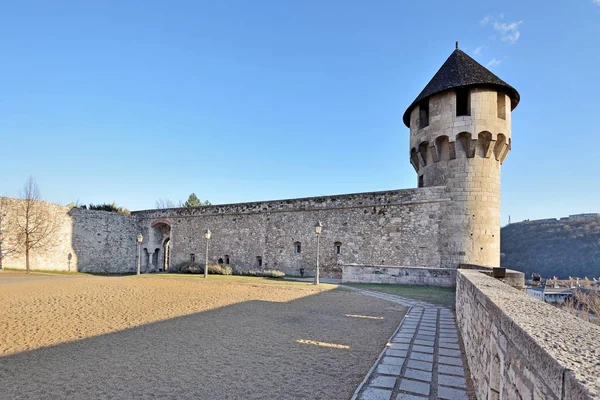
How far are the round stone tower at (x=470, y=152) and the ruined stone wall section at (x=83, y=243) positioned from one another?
2112cm

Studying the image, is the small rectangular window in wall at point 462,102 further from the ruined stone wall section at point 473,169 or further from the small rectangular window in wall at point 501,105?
the small rectangular window in wall at point 501,105

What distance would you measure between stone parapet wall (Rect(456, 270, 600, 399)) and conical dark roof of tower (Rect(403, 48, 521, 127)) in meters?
12.2

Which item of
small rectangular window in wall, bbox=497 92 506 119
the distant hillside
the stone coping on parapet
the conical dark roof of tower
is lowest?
the distant hillside

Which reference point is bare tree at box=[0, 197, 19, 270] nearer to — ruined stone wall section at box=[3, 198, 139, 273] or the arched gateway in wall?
ruined stone wall section at box=[3, 198, 139, 273]

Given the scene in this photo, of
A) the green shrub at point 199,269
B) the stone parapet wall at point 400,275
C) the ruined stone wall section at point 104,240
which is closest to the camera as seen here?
the stone parapet wall at point 400,275

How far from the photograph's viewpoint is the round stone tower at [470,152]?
508 inches

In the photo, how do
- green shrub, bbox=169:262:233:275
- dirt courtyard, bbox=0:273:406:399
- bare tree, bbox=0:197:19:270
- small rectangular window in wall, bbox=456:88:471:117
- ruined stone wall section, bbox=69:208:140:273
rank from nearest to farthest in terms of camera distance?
dirt courtyard, bbox=0:273:406:399, small rectangular window in wall, bbox=456:88:471:117, green shrub, bbox=169:262:233:275, bare tree, bbox=0:197:19:270, ruined stone wall section, bbox=69:208:140:273

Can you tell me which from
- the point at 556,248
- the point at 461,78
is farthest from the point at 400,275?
the point at 556,248

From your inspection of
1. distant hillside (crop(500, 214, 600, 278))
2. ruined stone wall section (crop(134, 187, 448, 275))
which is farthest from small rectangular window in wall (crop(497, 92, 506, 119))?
distant hillside (crop(500, 214, 600, 278))

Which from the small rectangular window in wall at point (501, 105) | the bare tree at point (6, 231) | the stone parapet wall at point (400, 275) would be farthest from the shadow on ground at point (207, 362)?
the bare tree at point (6, 231)

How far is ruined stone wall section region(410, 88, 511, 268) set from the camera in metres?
12.9

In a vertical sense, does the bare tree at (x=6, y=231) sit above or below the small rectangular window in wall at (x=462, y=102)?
below

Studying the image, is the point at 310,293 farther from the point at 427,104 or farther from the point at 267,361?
the point at 427,104

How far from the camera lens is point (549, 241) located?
50.5 metres
